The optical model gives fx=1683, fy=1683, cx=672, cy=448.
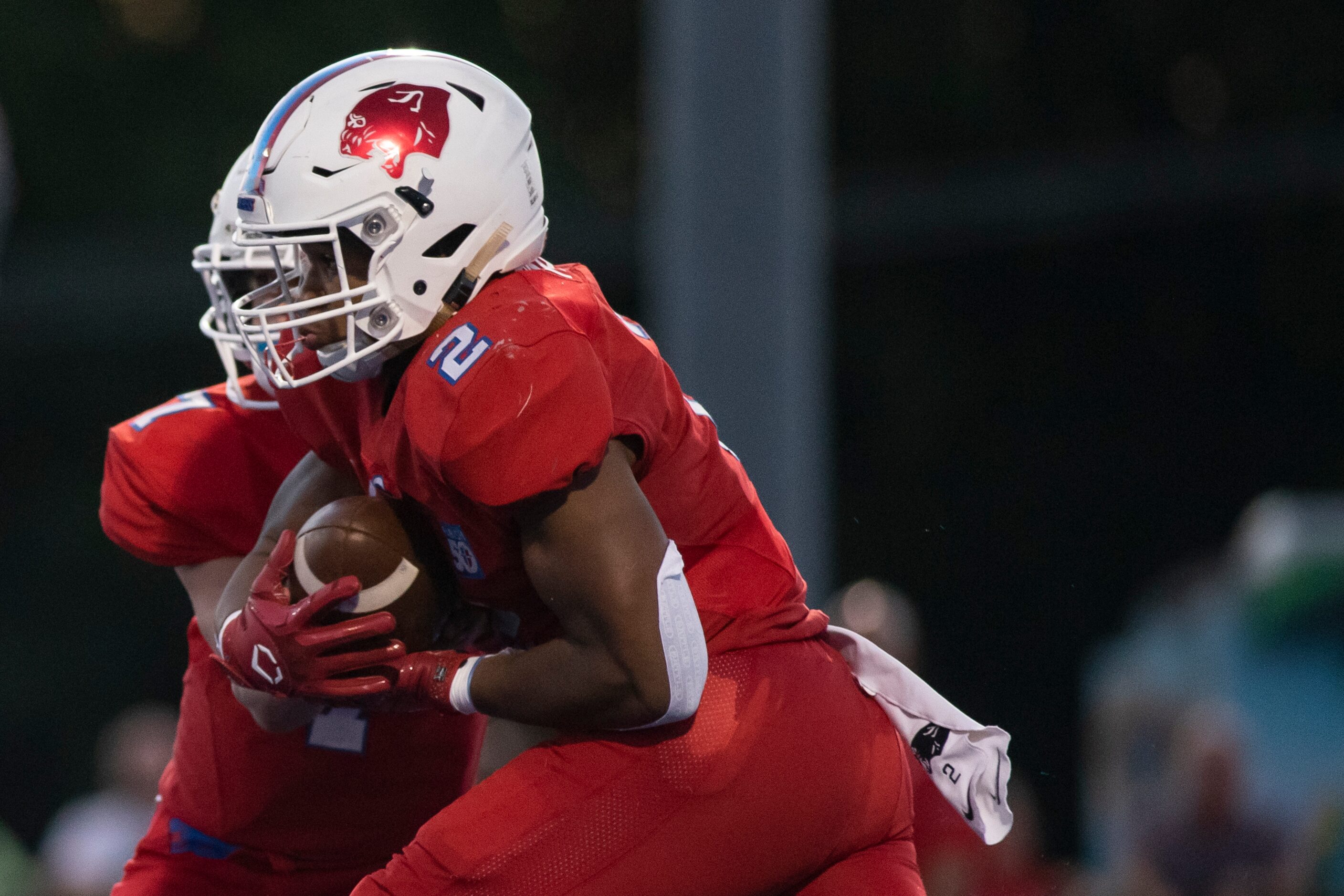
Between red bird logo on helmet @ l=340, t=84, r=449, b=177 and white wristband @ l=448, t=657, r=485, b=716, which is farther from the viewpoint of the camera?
red bird logo on helmet @ l=340, t=84, r=449, b=177

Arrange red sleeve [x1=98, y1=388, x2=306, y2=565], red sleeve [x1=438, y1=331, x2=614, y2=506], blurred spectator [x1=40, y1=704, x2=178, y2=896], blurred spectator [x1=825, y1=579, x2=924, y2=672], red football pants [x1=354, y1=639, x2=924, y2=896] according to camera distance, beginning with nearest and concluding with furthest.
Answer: red sleeve [x1=438, y1=331, x2=614, y2=506], red football pants [x1=354, y1=639, x2=924, y2=896], red sleeve [x1=98, y1=388, x2=306, y2=565], blurred spectator [x1=825, y1=579, x2=924, y2=672], blurred spectator [x1=40, y1=704, x2=178, y2=896]

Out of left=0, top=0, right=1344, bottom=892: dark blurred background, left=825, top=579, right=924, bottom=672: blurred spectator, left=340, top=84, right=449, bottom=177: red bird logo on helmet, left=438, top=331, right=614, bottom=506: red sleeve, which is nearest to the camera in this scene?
left=438, top=331, right=614, bottom=506: red sleeve

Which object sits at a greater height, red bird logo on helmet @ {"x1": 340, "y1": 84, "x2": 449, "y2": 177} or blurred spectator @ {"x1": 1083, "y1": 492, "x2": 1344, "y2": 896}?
red bird logo on helmet @ {"x1": 340, "y1": 84, "x2": 449, "y2": 177}

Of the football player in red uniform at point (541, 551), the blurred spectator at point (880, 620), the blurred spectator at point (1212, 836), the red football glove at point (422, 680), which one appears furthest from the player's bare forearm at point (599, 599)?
the blurred spectator at point (1212, 836)

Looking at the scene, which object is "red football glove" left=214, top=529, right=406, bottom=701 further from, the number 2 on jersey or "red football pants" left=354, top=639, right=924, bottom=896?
the number 2 on jersey

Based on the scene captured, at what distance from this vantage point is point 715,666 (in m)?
2.42

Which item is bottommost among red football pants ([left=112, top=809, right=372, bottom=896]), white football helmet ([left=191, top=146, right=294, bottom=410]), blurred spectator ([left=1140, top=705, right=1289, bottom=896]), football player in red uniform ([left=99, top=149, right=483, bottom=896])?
blurred spectator ([left=1140, top=705, right=1289, bottom=896])

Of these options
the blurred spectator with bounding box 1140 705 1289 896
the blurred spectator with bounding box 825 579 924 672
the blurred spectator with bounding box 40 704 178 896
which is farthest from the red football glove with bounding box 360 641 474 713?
the blurred spectator with bounding box 40 704 178 896

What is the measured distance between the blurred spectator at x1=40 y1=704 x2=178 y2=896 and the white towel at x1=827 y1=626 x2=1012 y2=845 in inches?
163

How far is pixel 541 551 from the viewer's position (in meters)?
2.24

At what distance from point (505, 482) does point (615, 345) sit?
0.31 metres

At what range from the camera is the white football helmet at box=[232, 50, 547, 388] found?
8.17 feet

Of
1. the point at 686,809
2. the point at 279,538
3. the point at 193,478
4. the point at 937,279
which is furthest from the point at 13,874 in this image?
the point at 937,279

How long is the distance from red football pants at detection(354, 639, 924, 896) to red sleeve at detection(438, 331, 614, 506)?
1.36ft
